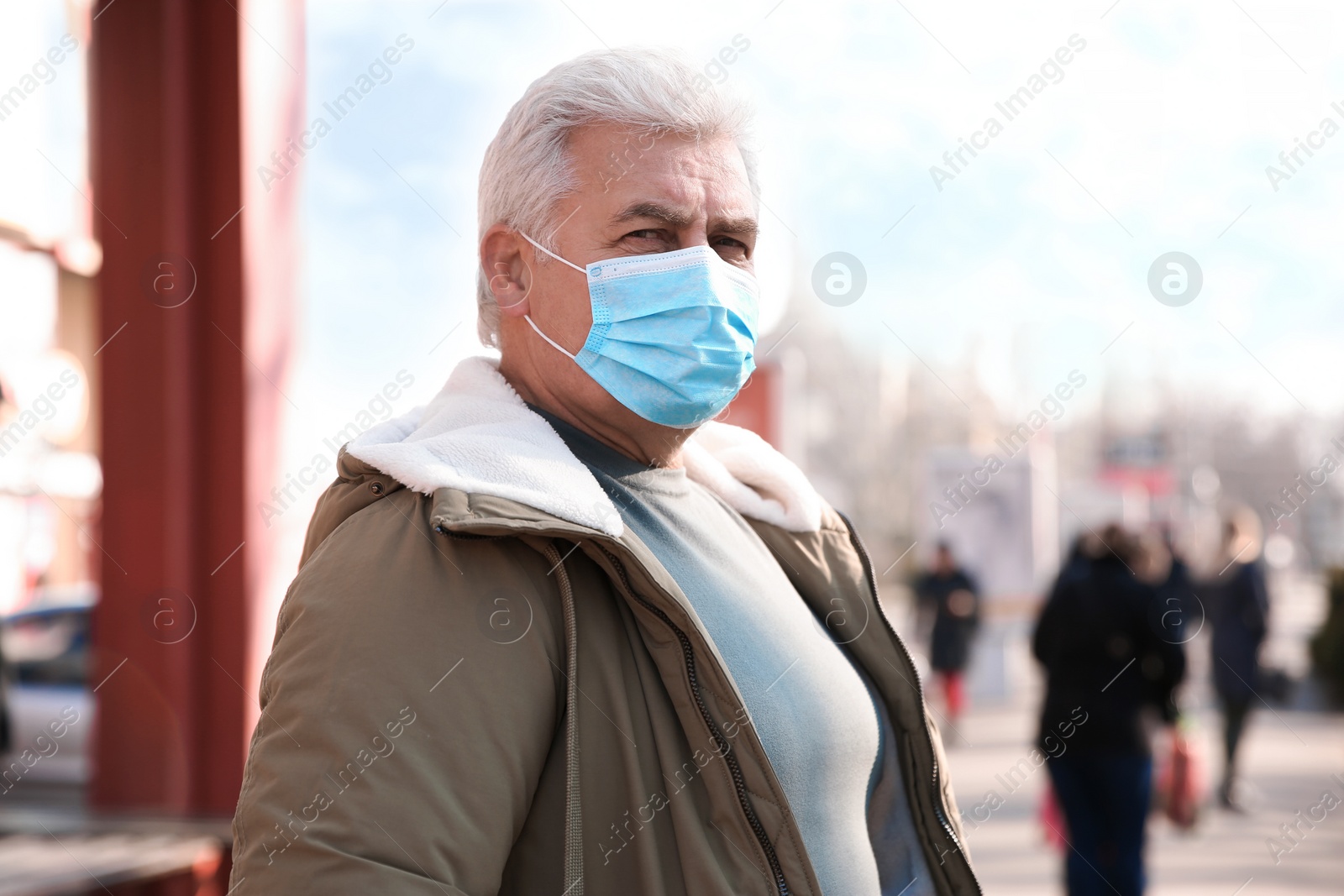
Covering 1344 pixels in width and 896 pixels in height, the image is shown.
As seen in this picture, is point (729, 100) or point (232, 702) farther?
point (232, 702)

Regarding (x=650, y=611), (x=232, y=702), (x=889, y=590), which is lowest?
(x=889, y=590)

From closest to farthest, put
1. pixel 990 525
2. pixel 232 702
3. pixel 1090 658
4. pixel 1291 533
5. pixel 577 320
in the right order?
1. pixel 577 320
2. pixel 232 702
3. pixel 1090 658
4. pixel 990 525
5. pixel 1291 533

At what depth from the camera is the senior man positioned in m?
1.13

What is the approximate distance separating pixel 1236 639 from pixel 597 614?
24.2ft

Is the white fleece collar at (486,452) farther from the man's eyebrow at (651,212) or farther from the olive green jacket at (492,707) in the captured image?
the man's eyebrow at (651,212)

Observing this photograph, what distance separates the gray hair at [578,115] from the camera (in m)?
1.56

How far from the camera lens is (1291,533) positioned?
3691 centimetres

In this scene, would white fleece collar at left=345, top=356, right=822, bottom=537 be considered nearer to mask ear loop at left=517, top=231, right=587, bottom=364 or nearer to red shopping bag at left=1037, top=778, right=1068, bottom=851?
mask ear loop at left=517, top=231, right=587, bottom=364

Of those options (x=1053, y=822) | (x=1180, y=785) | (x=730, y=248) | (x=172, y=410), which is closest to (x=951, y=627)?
(x=1180, y=785)

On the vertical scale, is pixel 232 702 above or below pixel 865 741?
below

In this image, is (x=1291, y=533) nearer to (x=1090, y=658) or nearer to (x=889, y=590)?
(x=889, y=590)

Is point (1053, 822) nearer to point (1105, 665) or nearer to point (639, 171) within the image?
point (1105, 665)

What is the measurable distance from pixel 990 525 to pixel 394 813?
11629 millimetres

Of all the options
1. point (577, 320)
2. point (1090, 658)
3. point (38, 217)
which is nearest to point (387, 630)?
point (577, 320)
